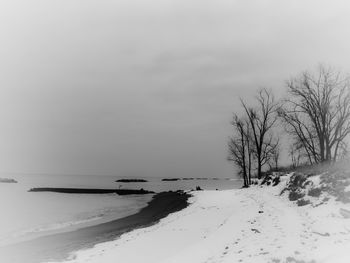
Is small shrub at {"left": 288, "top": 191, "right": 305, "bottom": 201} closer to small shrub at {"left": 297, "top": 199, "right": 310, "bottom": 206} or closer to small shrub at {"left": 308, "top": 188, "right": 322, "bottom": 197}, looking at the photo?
small shrub at {"left": 308, "top": 188, "right": 322, "bottom": 197}

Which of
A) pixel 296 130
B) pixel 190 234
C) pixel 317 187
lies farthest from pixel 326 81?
pixel 190 234

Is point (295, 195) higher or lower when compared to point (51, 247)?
higher

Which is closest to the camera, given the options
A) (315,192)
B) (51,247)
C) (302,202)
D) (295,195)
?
(51,247)

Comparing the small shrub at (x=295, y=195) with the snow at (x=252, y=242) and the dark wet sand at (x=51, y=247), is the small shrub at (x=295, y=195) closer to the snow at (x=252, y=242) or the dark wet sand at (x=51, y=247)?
the snow at (x=252, y=242)

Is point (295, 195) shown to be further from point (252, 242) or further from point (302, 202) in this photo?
point (252, 242)

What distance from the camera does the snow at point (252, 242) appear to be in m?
9.70

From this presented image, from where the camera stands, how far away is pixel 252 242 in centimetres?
1182

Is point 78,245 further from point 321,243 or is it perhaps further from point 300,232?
point 321,243

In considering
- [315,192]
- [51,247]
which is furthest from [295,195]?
[51,247]

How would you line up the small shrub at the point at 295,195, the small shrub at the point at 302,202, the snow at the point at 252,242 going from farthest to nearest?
1. the small shrub at the point at 295,195
2. the small shrub at the point at 302,202
3. the snow at the point at 252,242

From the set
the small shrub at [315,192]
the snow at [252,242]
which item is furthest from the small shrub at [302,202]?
the small shrub at [315,192]

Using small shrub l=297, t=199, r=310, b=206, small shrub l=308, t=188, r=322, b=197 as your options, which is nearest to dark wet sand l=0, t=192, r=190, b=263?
small shrub l=297, t=199, r=310, b=206

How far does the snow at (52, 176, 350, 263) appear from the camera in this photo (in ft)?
31.8

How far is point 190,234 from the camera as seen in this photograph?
17.2 m
